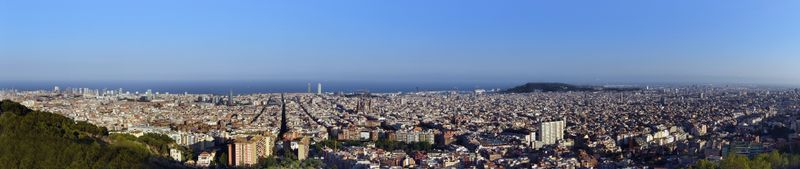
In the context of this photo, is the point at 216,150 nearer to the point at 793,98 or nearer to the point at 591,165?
the point at 591,165

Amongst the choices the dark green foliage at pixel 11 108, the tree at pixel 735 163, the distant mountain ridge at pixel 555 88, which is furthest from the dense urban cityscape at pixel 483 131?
the distant mountain ridge at pixel 555 88

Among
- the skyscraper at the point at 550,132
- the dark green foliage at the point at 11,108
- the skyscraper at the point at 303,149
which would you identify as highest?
the dark green foliage at the point at 11,108

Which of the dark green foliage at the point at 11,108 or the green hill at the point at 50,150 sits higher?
the dark green foliage at the point at 11,108

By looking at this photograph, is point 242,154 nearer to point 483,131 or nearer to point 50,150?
point 50,150

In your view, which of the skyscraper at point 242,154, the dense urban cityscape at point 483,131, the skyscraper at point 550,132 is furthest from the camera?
the skyscraper at point 550,132

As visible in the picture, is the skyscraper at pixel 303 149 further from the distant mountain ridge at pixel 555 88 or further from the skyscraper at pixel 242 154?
the distant mountain ridge at pixel 555 88

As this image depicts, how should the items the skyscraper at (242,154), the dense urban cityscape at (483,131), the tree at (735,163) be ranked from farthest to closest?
the skyscraper at (242,154)
the dense urban cityscape at (483,131)
the tree at (735,163)

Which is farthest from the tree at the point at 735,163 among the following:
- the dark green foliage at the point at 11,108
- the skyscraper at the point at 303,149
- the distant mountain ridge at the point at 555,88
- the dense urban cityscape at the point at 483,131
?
the distant mountain ridge at the point at 555,88

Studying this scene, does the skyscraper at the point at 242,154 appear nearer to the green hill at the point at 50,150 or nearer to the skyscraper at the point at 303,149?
the skyscraper at the point at 303,149

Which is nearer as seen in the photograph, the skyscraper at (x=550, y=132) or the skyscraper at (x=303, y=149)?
the skyscraper at (x=303, y=149)

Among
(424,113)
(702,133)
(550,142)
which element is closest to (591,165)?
(550,142)
